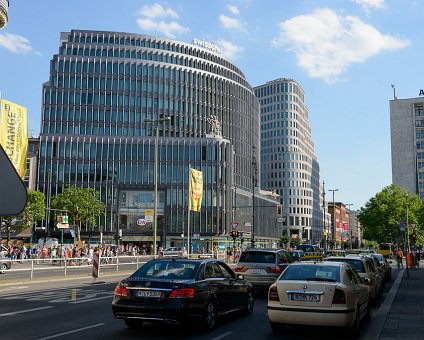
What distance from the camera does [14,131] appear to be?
1017 inches

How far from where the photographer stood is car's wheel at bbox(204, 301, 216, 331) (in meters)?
10.4

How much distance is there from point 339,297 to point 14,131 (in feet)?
67.8

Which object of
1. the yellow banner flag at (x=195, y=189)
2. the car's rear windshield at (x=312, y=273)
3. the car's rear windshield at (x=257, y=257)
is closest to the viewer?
the car's rear windshield at (x=312, y=273)

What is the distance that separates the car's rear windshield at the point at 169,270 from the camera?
10.5 metres

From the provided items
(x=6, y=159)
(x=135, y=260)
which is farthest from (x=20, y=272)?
(x=6, y=159)

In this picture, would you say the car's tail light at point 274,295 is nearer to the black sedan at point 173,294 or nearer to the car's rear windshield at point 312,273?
the car's rear windshield at point 312,273

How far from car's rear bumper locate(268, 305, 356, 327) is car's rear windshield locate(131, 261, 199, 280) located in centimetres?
200

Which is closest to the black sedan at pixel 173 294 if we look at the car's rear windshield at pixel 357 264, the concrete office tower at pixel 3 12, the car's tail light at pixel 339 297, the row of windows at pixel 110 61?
the car's tail light at pixel 339 297

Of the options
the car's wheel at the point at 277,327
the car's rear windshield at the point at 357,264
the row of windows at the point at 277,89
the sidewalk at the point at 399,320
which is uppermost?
the row of windows at the point at 277,89

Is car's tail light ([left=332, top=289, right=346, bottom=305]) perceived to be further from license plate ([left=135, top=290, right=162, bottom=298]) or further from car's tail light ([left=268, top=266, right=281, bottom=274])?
car's tail light ([left=268, top=266, right=281, bottom=274])

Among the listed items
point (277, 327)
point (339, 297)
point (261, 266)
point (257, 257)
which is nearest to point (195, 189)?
point (257, 257)

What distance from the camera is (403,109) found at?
149 meters

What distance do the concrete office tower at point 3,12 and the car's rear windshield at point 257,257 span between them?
2296 cm

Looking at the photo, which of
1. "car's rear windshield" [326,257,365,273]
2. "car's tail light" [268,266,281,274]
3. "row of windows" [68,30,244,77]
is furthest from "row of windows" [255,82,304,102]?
"car's rear windshield" [326,257,365,273]
